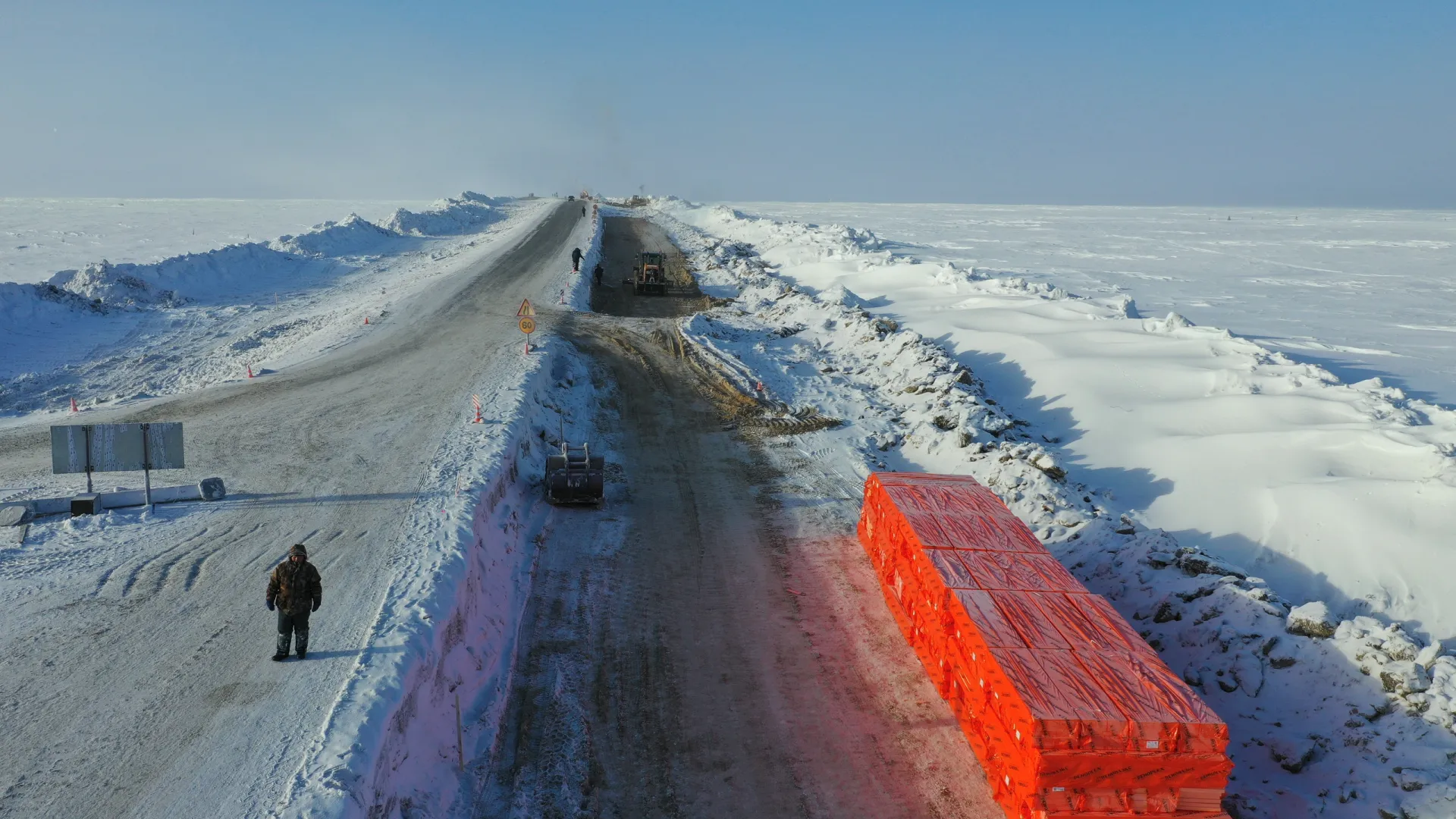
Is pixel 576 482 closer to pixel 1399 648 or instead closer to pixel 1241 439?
pixel 1399 648

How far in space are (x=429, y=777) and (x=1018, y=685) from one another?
5836mm

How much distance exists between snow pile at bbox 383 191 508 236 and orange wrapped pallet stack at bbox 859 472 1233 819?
202 ft

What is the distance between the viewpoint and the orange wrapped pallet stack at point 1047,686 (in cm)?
751

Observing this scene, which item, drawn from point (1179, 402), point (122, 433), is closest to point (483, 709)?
point (122, 433)

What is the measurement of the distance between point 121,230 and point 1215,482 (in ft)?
256

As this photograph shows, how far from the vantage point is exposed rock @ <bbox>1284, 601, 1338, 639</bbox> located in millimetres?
9977

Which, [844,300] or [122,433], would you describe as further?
[844,300]

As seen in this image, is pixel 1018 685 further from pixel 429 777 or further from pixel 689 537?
pixel 689 537

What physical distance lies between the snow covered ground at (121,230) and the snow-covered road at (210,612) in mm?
23218

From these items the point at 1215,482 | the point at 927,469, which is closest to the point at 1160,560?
the point at 1215,482

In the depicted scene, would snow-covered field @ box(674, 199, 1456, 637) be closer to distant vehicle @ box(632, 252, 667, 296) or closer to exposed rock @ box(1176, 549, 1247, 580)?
exposed rock @ box(1176, 549, 1247, 580)

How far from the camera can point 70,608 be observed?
33.1ft

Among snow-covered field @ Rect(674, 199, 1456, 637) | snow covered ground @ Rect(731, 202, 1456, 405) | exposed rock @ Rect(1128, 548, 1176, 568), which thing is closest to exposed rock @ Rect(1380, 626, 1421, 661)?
snow-covered field @ Rect(674, 199, 1456, 637)

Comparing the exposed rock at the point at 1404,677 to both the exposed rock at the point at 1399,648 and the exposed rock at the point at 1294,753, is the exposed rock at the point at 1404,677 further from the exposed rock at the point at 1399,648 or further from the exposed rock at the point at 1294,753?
the exposed rock at the point at 1294,753
